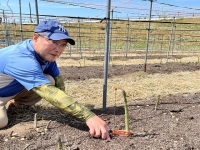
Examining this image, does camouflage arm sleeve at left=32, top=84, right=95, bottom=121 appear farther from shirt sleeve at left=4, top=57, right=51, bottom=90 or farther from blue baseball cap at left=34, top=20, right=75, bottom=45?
blue baseball cap at left=34, top=20, right=75, bottom=45

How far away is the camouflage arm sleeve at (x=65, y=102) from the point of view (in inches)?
73.1

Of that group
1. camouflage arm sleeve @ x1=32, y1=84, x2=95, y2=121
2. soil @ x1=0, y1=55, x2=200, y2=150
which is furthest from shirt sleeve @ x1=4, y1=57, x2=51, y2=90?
soil @ x1=0, y1=55, x2=200, y2=150

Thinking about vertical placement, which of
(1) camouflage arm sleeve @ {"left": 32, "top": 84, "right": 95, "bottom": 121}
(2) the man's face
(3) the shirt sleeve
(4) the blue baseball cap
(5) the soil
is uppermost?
(4) the blue baseball cap

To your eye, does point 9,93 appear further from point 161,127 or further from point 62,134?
point 161,127

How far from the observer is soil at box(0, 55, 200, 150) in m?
1.98

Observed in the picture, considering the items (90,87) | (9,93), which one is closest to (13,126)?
(9,93)

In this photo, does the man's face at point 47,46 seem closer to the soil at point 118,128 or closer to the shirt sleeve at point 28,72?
the shirt sleeve at point 28,72

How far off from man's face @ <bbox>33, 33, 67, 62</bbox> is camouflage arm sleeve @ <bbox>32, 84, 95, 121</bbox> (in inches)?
12.1

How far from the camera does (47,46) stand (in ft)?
6.67

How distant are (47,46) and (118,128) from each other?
0.98 meters

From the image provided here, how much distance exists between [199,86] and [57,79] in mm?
3289

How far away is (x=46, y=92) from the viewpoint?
191 centimetres

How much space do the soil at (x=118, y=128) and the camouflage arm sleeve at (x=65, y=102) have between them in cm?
22

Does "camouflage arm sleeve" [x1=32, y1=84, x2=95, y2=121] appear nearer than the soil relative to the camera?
Yes
